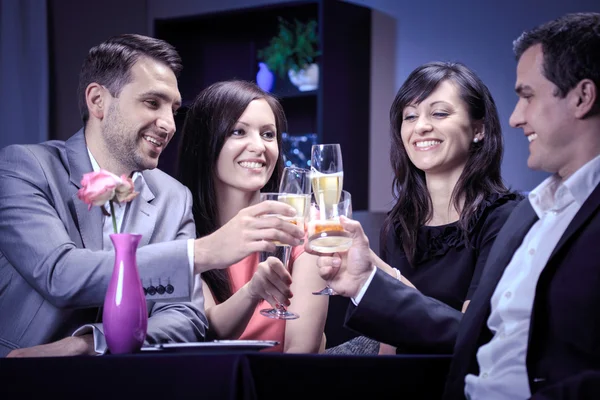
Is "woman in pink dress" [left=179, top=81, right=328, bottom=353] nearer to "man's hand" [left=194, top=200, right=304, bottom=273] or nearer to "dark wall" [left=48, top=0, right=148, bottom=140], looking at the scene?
"man's hand" [left=194, top=200, right=304, bottom=273]

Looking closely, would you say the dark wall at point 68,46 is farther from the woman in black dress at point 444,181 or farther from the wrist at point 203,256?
the wrist at point 203,256

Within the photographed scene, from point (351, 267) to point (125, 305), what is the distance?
60 cm

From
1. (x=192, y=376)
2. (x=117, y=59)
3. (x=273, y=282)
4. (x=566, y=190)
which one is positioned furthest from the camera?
(x=117, y=59)

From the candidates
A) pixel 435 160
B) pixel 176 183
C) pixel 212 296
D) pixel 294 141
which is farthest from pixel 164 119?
pixel 294 141

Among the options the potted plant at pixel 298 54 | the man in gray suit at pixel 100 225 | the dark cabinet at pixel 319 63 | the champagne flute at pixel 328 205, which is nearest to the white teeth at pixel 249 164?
the man in gray suit at pixel 100 225

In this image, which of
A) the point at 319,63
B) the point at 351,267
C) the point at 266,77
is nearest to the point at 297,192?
the point at 351,267

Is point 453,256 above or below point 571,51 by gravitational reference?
below

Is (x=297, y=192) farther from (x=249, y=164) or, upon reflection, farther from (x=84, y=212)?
(x=249, y=164)

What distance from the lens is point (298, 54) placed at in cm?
500

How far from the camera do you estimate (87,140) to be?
8.21 feet

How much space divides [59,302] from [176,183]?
28.1 inches

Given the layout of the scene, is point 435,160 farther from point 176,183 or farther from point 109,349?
point 109,349

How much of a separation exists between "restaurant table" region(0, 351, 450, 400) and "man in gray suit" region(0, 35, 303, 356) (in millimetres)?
271

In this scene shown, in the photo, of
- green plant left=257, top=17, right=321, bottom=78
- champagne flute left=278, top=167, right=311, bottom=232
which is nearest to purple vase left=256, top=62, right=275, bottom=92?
green plant left=257, top=17, right=321, bottom=78
